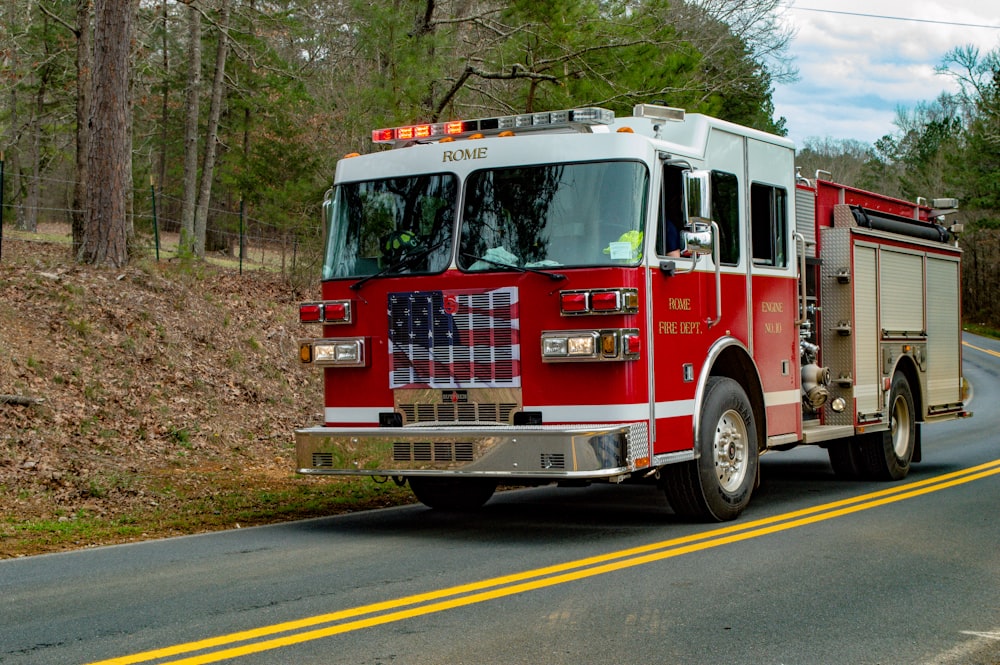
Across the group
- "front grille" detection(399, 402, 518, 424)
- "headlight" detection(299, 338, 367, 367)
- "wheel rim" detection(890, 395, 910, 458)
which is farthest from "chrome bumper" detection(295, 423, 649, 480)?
"wheel rim" detection(890, 395, 910, 458)

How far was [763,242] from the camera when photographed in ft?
34.3

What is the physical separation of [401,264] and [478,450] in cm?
170

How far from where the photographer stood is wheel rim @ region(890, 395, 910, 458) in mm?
13328

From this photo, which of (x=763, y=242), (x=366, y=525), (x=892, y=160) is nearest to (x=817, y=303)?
(x=763, y=242)

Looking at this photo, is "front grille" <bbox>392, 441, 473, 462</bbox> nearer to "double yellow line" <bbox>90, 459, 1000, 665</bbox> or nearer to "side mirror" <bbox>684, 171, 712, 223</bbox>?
"double yellow line" <bbox>90, 459, 1000, 665</bbox>

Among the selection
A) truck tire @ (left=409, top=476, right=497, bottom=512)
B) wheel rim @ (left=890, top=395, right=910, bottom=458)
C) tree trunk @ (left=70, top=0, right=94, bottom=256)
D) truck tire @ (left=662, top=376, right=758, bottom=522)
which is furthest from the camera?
tree trunk @ (left=70, top=0, right=94, bottom=256)

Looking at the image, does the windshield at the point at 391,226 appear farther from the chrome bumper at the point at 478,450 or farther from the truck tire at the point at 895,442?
the truck tire at the point at 895,442

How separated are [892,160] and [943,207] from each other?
67877mm

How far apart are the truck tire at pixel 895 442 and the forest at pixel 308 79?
7.14 m

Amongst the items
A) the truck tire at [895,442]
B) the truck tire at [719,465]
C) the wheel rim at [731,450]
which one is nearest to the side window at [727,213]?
the truck tire at [719,465]

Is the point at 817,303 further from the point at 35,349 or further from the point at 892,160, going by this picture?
the point at 892,160

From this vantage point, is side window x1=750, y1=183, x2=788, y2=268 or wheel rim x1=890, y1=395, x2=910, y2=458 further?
wheel rim x1=890, y1=395, x2=910, y2=458

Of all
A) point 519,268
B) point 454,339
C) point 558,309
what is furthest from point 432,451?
point 519,268

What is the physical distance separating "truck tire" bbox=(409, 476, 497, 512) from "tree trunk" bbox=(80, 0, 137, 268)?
9282 millimetres
